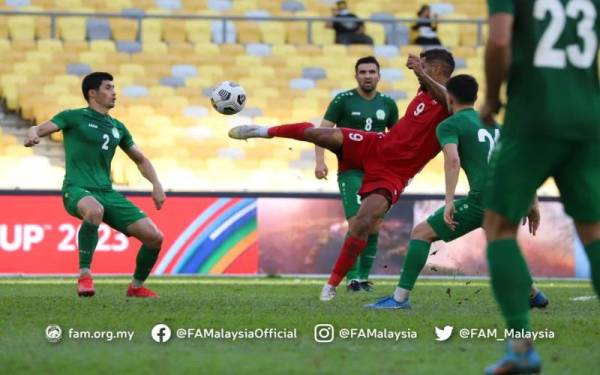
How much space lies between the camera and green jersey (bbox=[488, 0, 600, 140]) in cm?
560

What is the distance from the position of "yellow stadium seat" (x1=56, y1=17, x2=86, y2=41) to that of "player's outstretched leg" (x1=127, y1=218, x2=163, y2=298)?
Answer: 11.5m

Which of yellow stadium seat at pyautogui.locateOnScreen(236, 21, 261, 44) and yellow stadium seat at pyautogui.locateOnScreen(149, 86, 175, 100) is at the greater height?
yellow stadium seat at pyautogui.locateOnScreen(236, 21, 261, 44)

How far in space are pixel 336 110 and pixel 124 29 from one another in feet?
33.2

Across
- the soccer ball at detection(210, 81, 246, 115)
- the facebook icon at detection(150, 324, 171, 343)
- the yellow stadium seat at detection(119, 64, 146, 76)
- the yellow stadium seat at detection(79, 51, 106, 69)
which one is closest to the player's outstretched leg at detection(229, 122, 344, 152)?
the soccer ball at detection(210, 81, 246, 115)

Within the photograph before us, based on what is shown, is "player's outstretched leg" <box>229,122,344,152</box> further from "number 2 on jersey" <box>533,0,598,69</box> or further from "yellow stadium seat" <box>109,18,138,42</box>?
"yellow stadium seat" <box>109,18,138,42</box>

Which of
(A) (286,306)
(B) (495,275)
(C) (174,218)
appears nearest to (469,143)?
(A) (286,306)

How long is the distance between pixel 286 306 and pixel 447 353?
11.4 feet

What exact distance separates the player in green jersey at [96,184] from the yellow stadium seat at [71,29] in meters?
10.7

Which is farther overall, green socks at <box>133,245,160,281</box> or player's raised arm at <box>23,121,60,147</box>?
green socks at <box>133,245,160,281</box>

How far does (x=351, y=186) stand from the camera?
1247 centimetres

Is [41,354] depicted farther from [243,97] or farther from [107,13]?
[107,13]

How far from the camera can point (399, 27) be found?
76.2 feet

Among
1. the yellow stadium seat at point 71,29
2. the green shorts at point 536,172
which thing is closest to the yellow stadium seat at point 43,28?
the yellow stadium seat at point 71,29

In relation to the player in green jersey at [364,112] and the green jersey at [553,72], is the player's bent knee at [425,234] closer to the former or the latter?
Result: the player in green jersey at [364,112]
